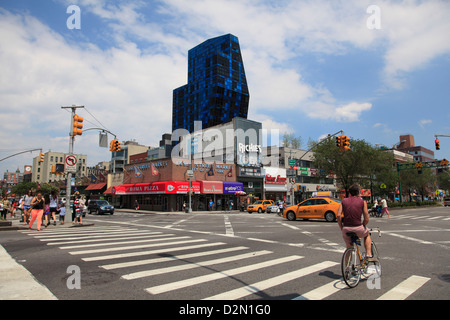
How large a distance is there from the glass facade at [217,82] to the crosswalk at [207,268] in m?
110

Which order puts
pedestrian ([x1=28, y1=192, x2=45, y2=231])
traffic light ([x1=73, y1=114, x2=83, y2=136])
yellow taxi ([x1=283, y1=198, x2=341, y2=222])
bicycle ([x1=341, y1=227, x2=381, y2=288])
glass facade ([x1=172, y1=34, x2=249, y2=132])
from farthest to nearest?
glass facade ([x1=172, y1=34, x2=249, y2=132]), yellow taxi ([x1=283, y1=198, x2=341, y2=222]), traffic light ([x1=73, y1=114, x2=83, y2=136]), pedestrian ([x1=28, y1=192, x2=45, y2=231]), bicycle ([x1=341, y1=227, x2=381, y2=288])

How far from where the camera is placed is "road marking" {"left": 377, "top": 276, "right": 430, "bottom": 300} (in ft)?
14.7

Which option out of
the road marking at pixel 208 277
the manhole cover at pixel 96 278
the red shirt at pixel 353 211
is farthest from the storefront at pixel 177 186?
the red shirt at pixel 353 211

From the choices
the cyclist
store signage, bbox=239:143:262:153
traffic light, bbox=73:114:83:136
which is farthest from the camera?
store signage, bbox=239:143:262:153

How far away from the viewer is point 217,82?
116125 mm

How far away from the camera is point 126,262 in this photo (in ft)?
22.5

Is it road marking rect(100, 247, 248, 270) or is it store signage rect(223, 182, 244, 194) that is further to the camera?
store signage rect(223, 182, 244, 194)

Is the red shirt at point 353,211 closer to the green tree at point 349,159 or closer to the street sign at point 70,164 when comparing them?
the street sign at point 70,164

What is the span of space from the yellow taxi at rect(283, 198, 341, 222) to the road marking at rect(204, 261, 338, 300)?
12.1 meters

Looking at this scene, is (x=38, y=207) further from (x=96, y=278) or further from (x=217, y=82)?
(x=217, y=82)

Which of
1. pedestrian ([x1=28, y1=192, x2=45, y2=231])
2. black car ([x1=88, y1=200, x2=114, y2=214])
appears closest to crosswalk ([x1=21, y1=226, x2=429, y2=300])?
pedestrian ([x1=28, y1=192, x2=45, y2=231])

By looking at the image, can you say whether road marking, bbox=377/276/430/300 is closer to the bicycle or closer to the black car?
the bicycle

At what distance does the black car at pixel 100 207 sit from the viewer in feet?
103
